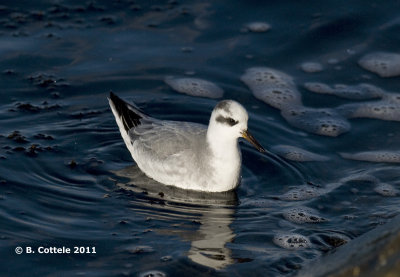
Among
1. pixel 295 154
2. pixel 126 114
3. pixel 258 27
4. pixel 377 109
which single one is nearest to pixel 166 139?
pixel 126 114

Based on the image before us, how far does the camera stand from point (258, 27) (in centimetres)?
1063

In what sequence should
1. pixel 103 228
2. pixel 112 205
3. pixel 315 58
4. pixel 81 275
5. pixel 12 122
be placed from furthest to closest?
1. pixel 315 58
2. pixel 12 122
3. pixel 112 205
4. pixel 103 228
5. pixel 81 275

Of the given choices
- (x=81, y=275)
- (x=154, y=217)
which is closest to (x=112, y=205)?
(x=154, y=217)

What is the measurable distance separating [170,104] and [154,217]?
2.45 meters

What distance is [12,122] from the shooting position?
27.7ft

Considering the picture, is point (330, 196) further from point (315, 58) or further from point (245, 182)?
point (315, 58)

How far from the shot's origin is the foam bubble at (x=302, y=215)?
6910 mm

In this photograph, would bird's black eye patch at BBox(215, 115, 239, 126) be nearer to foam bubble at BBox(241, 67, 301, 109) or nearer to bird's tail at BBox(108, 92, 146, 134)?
bird's tail at BBox(108, 92, 146, 134)

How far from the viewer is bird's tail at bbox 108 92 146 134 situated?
8273 millimetres

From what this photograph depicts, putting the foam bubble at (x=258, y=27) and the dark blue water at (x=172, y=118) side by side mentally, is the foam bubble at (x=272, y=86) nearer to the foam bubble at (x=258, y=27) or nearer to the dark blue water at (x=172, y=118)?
the dark blue water at (x=172, y=118)

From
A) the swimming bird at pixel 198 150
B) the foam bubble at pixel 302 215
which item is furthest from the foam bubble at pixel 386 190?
the swimming bird at pixel 198 150

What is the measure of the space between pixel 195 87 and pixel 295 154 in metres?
1.82

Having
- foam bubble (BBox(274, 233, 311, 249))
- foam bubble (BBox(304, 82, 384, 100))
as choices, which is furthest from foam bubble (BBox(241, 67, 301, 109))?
foam bubble (BBox(274, 233, 311, 249))

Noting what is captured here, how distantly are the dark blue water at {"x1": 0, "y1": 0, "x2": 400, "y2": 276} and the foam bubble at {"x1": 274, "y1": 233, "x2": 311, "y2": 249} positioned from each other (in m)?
0.08
